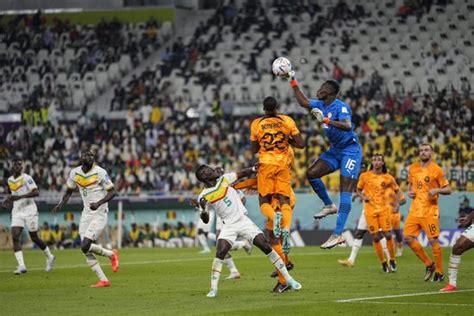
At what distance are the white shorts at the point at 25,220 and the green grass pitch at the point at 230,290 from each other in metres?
1.14

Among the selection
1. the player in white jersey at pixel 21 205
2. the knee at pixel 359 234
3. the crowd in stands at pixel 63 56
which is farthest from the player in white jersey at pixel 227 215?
the crowd in stands at pixel 63 56

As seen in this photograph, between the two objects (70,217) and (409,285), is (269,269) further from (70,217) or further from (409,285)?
(70,217)

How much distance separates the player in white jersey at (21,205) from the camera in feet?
92.1

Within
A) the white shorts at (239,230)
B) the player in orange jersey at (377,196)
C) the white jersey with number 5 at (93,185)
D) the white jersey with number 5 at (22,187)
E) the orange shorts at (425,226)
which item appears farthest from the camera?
the white jersey with number 5 at (22,187)

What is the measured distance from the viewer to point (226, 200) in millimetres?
19438

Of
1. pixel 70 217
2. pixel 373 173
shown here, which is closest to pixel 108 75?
pixel 70 217

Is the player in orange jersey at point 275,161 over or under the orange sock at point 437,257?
over

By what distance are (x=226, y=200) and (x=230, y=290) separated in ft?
8.40

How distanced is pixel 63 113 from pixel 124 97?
2878mm

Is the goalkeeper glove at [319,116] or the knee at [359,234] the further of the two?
the knee at [359,234]

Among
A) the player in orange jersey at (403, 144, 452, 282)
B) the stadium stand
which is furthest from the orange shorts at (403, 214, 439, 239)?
the stadium stand

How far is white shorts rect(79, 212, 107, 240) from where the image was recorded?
23.3 metres

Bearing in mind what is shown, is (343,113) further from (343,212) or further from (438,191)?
(438,191)

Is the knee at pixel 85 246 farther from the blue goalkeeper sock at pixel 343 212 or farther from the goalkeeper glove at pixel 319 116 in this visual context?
the goalkeeper glove at pixel 319 116
